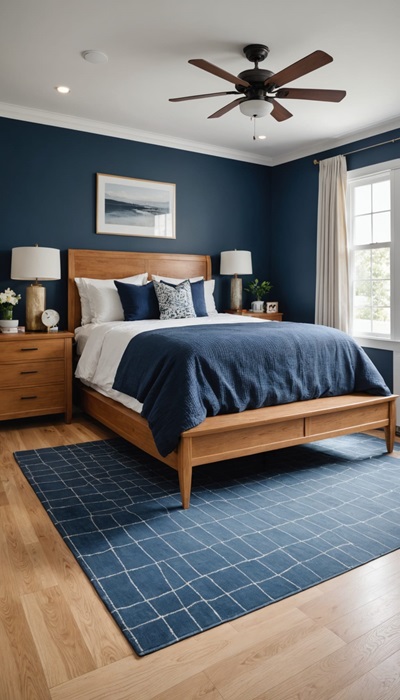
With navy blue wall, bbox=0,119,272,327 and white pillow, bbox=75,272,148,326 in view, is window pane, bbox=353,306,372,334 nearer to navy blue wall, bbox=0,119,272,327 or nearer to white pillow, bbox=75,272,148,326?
navy blue wall, bbox=0,119,272,327

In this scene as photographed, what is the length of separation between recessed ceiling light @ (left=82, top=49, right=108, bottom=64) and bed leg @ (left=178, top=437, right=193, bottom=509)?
2560 millimetres

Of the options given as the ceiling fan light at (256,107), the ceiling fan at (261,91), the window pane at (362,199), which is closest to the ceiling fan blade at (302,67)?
the ceiling fan at (261,91)

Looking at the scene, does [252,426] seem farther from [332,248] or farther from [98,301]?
[332,248]

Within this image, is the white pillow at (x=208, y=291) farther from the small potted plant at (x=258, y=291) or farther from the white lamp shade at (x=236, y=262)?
the small potted plant at (x=258, y=291)

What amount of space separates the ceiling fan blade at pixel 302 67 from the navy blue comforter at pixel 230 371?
1548 mm

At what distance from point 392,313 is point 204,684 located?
12.5 ft

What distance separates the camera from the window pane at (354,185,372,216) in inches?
189

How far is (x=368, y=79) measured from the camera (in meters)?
3.62

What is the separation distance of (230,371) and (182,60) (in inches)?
84.6

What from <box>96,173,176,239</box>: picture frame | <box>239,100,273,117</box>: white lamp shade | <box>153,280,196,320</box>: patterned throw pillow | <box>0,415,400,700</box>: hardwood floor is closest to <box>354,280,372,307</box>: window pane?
<box>153,280,196,320</box>: patterned throw pillow

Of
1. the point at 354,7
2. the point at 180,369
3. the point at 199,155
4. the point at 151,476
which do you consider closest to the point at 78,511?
the point at 151,476

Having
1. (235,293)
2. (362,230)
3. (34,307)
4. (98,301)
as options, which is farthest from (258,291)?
(34,307)

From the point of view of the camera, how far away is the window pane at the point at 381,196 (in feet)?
15.1

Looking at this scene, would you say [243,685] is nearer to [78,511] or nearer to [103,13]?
[78,511]
